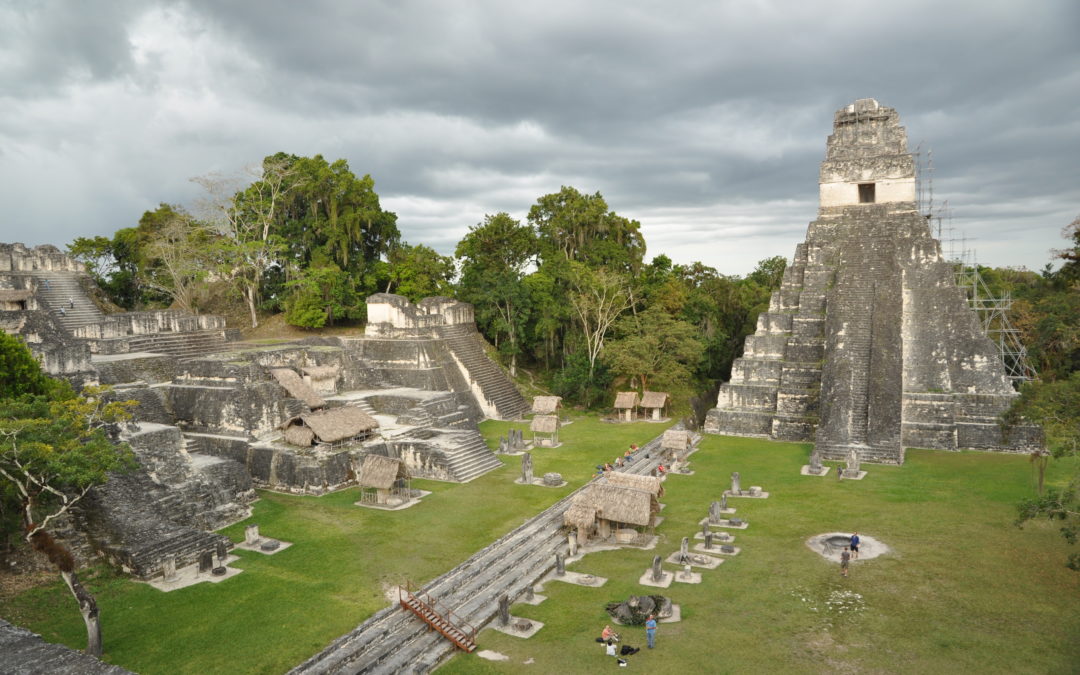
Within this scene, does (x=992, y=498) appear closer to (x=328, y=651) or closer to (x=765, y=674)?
(x=765, y=674)

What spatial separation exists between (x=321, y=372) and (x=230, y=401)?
4868mm

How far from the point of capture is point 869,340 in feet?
72.6

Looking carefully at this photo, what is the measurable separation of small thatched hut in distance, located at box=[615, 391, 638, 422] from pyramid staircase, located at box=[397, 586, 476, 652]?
1531 cm

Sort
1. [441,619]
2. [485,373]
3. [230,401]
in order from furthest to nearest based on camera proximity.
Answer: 1. [485,373]
2. [230,401]
3. [441,619]

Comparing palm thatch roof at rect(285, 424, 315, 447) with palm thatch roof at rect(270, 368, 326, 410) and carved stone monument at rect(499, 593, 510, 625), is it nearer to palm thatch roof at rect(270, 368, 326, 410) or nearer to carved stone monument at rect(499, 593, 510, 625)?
palm thatch roof at rect(270, 368, 326, 410)

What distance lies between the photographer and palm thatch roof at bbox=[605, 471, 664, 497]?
47.6ft

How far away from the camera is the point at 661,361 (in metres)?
26.5

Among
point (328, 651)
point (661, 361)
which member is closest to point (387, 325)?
point (661, 361)

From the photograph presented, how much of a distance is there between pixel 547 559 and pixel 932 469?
39.2 ft

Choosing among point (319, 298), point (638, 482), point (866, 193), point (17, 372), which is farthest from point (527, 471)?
point (866, 193)

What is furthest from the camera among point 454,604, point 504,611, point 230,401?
point 230,401

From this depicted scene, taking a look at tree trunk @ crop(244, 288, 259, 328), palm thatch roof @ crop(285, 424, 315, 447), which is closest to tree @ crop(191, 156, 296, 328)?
tree trunk @ crop(244, 288, 259, 328)

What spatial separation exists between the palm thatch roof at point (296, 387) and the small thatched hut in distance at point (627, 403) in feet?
36.0

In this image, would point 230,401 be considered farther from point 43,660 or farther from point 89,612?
point 43,660
